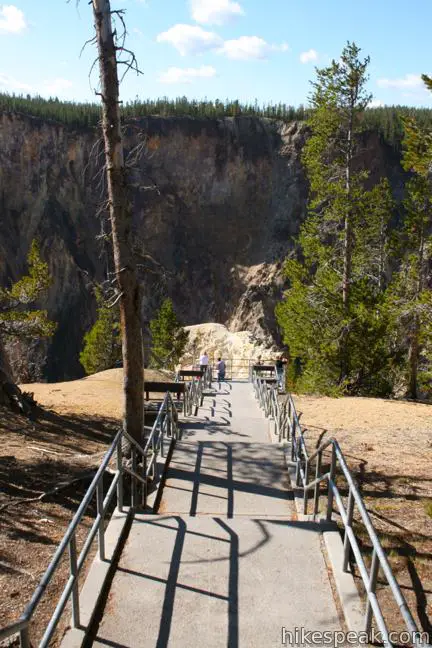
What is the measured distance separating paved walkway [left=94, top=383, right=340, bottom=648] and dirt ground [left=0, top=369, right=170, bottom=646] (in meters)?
0.66

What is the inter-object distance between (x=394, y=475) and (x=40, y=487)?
514 centimetres

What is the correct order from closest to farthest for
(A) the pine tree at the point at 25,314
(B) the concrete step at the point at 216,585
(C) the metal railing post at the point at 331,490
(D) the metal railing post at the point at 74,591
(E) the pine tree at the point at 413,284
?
(D) the metal railing post at the point at 74,591
(B) the concrete step at the point at 216,585
(C) the metal railing post at the point at 331,490
(A) the pine tree at the point at 25,314
(E) the pine tree at the point at 413,284

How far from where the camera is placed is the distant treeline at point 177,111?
232 feet

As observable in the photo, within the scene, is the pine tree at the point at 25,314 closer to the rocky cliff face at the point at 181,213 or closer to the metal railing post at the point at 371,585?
the metal railing post at the point at 371,585

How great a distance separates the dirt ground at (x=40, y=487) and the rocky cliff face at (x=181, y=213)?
4778cm

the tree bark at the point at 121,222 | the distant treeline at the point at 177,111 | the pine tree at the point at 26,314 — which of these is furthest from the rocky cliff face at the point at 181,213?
the tree bark at the point at 121,222

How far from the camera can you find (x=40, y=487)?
25.3 feet

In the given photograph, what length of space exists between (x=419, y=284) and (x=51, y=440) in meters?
18.8

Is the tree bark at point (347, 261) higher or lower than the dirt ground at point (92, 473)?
higher

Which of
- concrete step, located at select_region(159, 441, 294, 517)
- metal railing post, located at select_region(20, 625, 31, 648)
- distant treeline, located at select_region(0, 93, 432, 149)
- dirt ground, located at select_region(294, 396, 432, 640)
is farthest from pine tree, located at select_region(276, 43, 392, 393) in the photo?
distant treeline, located at select_region(0, 93, 432, 149)

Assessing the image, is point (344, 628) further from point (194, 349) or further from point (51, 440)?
point (194, 349)

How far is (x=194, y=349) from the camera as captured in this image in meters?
47.2

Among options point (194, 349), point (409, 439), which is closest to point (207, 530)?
point (409, 439)

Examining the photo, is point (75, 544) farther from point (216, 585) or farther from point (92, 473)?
point (92, 473)
